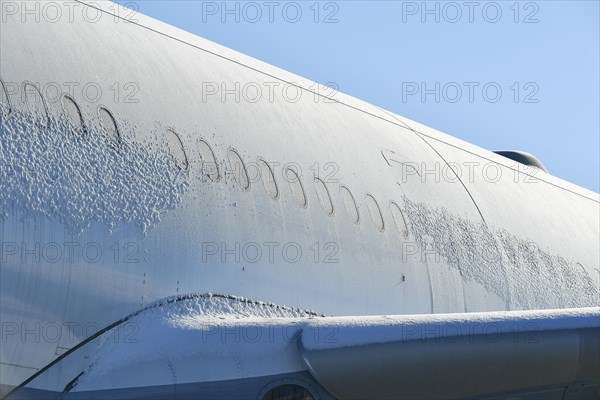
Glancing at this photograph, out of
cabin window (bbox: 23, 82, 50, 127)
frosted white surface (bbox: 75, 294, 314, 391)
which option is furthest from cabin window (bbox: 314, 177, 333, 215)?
cabin window (bbox: 23, 82, 50, 127)

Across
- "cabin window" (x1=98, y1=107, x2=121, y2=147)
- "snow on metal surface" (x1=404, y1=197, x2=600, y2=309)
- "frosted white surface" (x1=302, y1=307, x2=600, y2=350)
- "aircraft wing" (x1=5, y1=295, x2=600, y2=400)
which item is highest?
"cabin window" (x1=98, y1=107, x2=121, y2=147)

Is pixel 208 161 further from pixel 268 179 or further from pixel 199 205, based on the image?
pixel 268 179

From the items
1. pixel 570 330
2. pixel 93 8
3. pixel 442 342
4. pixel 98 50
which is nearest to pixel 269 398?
pixel 442 342

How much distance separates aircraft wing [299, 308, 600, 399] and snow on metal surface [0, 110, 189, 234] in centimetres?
147

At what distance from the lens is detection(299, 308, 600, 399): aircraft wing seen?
6223 mm

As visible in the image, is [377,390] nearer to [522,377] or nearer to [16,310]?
[522,377]

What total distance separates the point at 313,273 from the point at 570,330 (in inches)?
83.5

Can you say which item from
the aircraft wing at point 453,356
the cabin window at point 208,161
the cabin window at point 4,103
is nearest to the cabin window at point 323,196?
the cabin window at point 208,161

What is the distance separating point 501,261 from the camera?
10.9m

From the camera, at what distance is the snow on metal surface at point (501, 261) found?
10016 mm

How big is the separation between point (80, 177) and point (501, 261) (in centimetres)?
582

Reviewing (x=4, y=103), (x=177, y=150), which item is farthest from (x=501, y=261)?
(x=4, y=103)

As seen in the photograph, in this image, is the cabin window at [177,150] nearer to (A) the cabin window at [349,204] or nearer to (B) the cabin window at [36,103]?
(B) the cabin window at [36,103]

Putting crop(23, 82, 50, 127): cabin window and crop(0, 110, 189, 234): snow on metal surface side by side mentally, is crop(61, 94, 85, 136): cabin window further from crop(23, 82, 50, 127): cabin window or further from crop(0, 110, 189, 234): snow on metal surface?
crop(23, 82, 50, 127): cabin window
